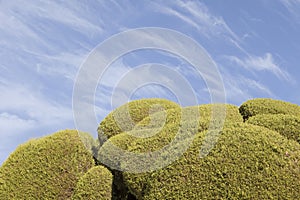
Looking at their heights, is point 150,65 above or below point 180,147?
above

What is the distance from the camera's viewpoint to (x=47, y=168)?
8875mm

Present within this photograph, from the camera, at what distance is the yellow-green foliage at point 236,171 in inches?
270

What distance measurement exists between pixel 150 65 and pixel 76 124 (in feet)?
6.56

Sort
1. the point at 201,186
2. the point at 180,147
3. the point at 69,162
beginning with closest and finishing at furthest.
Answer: the point at 201,186, the point at 180,147, the point at 69,162

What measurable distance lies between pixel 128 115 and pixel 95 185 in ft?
6.58

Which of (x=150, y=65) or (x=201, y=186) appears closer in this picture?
(x=201, y=186)

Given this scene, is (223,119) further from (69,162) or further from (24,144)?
(24,144)

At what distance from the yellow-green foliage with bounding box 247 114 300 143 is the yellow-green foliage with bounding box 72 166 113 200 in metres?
3.01

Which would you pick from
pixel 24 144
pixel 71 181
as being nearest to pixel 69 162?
pixel 71 181

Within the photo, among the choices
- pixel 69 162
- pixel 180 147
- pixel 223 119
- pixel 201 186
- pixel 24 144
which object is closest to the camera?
pixel 201 186

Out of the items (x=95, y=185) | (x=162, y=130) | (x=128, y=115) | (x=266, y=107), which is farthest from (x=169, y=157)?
(x=266, y=107)

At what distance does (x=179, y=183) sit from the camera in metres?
7.13

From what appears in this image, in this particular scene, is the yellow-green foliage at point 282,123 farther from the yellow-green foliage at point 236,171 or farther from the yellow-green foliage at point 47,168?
the yellow-green foliage at point 47,168

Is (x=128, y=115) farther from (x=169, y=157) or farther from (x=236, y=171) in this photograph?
(x=236, y=171)
